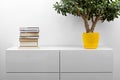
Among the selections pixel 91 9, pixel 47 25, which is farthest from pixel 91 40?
pixel 47 25

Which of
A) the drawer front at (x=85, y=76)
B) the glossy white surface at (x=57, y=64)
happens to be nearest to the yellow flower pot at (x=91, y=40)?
the glossy white surface at (x=57, y=64)

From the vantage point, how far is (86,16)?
9.27ft

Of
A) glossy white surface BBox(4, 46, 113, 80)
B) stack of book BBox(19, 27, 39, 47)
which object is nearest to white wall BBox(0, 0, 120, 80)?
stack of book BBox(19, 27, 39, 47)

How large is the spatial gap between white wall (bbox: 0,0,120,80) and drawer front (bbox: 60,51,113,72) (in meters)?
0.50

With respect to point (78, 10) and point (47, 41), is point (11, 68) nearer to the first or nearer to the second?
point (47, 41)

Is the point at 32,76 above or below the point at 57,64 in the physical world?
below

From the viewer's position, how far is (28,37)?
285 cm

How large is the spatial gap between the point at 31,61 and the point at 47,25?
694 mm

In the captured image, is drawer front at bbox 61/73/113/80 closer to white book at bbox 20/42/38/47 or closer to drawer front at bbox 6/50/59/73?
drawer front at bbox 6/50/59/73

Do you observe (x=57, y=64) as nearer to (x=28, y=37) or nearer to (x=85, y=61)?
(x=85, y=61)

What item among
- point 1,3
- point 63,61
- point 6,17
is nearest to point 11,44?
point 6,17

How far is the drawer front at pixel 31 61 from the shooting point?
8.91 feet

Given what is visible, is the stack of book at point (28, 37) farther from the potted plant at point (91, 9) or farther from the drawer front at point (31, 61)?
the potted plant at point (91, 9)

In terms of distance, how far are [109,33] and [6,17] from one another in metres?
1.52
